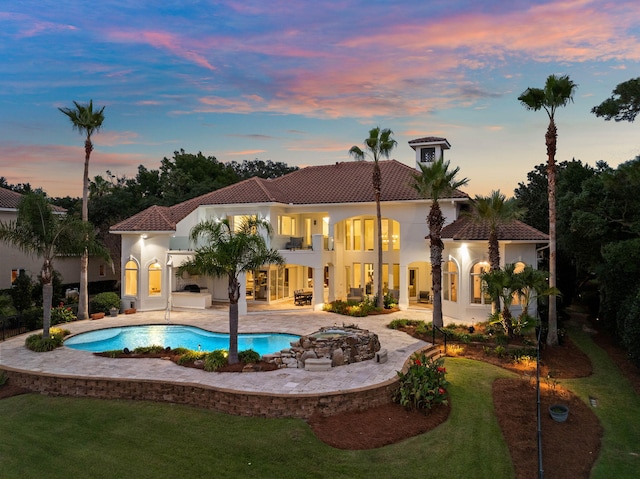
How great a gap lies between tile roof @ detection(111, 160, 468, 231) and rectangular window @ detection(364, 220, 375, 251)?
2627 millimetres

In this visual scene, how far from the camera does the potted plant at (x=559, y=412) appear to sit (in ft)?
36.6

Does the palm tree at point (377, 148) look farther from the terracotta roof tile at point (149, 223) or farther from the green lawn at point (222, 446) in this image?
the green lawn at point (222, 446)

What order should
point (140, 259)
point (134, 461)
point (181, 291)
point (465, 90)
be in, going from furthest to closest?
point (181, 291) < point (140, 259) < point (465, 90) < point (134, 461)

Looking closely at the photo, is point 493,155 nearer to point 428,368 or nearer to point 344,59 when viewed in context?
point 344,59

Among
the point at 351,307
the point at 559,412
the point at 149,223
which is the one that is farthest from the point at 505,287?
the point at 149,223

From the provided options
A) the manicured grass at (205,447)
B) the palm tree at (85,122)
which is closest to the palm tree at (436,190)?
the manicured grass at (205,447)

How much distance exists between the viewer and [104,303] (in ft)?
78.2

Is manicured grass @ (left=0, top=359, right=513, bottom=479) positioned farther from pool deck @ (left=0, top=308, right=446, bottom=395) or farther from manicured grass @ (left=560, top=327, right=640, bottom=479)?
A: manicured grass @ (left=560, top=327, right=640, bottom=479)

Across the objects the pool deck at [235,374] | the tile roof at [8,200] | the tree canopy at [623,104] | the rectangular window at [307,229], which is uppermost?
the tree canopy at [623,104]

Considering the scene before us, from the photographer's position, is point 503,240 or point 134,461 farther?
point 503,240

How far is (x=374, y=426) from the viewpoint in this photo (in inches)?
409

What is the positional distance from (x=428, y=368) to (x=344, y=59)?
53.4ft

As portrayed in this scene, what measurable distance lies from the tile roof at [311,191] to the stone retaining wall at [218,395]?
13258 millimetres

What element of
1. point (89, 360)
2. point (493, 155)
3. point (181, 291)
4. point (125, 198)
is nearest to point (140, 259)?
point (181, 291)
